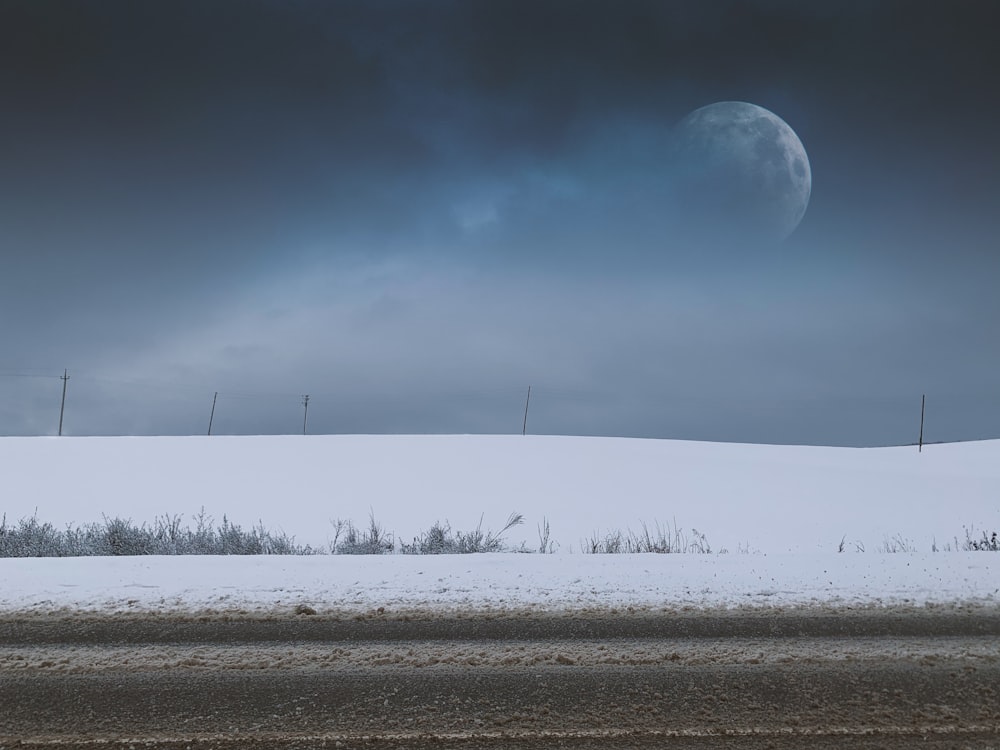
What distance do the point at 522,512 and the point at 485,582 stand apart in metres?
13.5

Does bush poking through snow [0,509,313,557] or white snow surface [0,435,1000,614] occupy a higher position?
white snow surface [0,435,1000,614]

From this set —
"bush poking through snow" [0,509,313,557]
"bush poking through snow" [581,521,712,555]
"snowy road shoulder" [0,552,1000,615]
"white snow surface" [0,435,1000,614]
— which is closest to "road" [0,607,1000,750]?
"snowy road shoulder" [0,552,1000,615]

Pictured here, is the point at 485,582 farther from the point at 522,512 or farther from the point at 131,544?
the point at 522,512

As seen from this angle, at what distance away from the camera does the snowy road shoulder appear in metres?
6.27

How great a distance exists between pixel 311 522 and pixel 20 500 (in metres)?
9.34

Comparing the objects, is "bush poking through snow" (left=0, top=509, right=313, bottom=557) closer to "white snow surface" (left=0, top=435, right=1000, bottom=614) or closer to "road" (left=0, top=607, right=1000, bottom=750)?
"white snow surface" (left=0, top=435, right=1000, bottom=614)

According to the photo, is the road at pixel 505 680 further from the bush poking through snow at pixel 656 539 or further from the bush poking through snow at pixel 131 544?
the bush poking through snow at pixel 656 539

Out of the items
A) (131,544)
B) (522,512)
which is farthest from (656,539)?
(131,544)

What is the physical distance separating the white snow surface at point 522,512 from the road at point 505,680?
0.59m

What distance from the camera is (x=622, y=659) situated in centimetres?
477

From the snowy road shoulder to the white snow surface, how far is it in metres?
0.03

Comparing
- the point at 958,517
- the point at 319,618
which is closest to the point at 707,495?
the point at 958,517

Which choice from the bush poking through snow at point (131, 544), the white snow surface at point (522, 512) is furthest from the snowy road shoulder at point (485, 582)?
the bush poking through snow at point (131, 544)

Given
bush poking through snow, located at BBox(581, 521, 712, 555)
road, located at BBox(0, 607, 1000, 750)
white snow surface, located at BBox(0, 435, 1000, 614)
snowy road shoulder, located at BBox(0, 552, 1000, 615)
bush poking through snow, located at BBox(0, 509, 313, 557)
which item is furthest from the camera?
bush poking through snow, located at BBox(581, 521, 712, 555)
